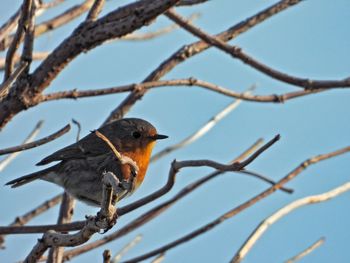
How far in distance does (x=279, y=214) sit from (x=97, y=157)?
1.59 m

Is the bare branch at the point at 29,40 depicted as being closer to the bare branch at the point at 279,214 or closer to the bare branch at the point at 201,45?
the bare branch at the point at 201,45

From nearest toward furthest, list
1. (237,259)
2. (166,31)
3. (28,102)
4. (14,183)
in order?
(237,259) → (28,102) → (14,183) → (166,31)

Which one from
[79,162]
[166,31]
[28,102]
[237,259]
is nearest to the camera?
[237,259]

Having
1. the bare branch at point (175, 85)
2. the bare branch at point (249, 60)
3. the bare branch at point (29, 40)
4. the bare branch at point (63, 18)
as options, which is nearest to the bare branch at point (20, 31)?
the bare branch at point (29, 40)

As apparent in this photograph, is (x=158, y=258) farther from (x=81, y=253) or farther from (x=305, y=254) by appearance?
(x=305, y=254)

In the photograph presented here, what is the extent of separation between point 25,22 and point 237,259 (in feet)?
5.25

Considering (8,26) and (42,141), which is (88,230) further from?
(8,26)

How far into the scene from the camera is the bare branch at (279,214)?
130 inches

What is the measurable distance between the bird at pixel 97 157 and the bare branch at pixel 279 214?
118cm

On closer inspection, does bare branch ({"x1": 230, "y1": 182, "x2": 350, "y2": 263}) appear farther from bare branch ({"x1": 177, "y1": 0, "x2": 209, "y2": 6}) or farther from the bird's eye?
the bird's eye

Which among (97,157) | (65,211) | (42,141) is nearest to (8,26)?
(97,157)

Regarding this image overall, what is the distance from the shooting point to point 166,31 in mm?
5922

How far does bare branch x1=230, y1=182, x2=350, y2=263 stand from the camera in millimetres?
3297

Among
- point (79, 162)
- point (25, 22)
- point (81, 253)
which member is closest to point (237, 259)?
point (81, 253)
